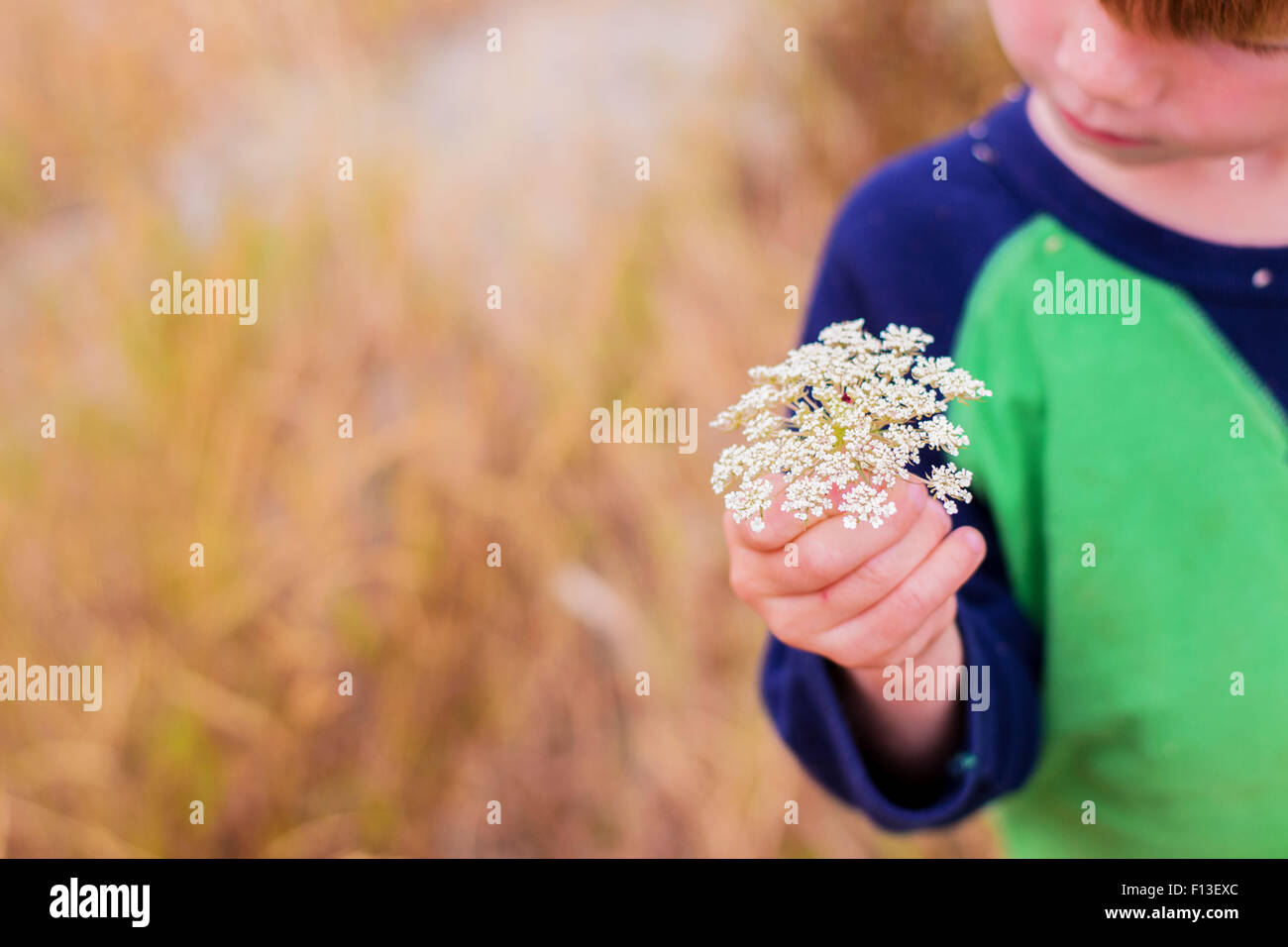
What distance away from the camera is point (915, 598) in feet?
1.54

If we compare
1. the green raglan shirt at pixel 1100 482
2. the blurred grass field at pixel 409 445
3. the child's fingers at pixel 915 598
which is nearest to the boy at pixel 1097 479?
the green raglan shirt at pixel 1100 482

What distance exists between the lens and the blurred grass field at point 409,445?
116 cm

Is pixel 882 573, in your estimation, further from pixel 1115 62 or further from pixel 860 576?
pixel 1115 62

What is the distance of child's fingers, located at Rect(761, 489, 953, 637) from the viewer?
18.3 inches

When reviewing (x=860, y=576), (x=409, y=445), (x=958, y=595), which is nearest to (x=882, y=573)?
(x=860, y=576)

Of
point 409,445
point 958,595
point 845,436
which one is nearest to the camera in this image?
point 845,436

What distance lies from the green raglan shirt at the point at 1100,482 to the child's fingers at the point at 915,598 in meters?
0.15

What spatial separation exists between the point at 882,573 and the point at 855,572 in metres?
0.01

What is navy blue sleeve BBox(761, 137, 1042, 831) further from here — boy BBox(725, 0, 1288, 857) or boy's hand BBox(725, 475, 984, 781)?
boy's hand BBox(725, 475, 984, 781)

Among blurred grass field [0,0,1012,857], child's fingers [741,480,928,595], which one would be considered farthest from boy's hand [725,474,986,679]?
blurred grass field [0,0,1012,857]

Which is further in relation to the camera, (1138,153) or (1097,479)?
(1097,479)
